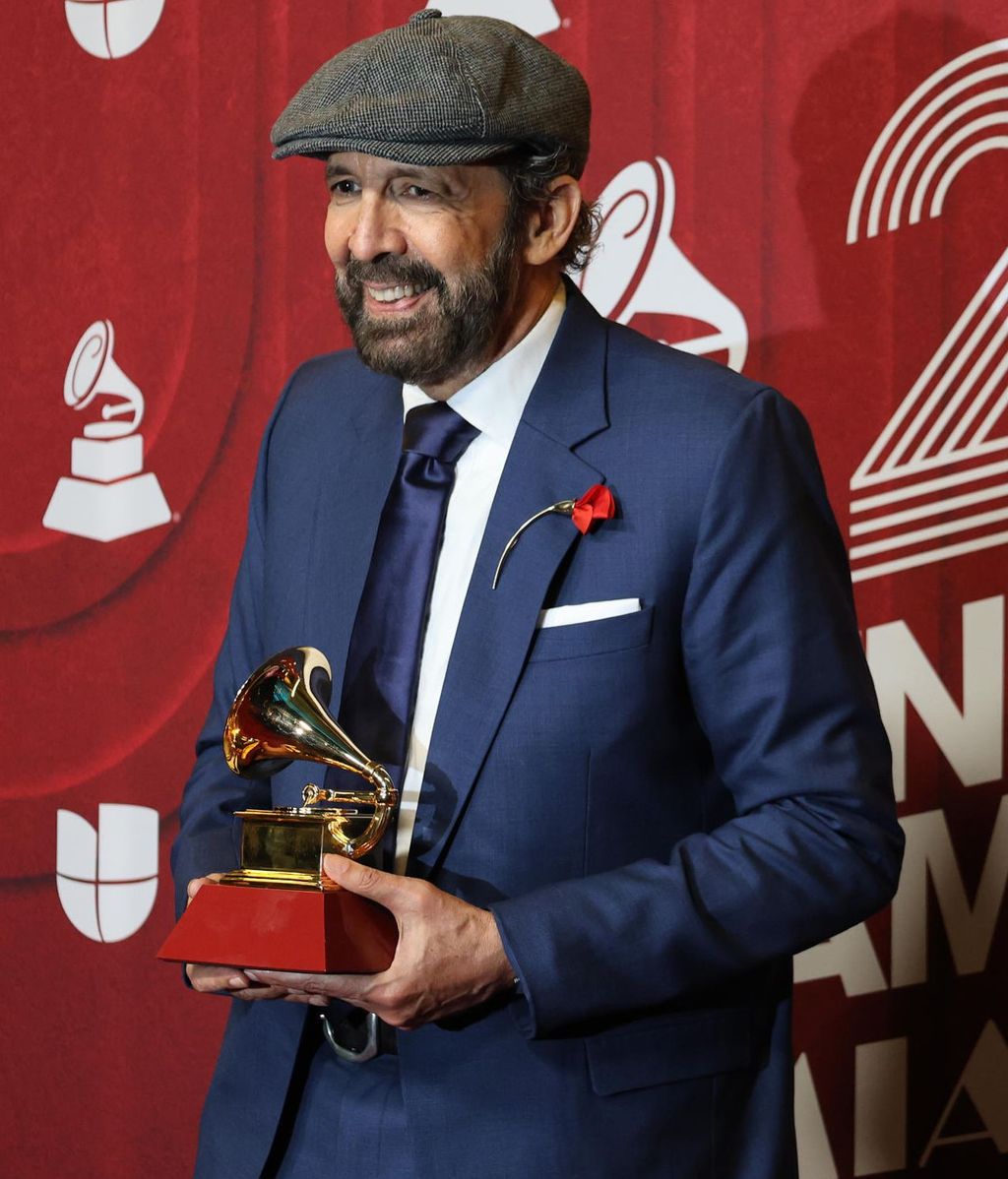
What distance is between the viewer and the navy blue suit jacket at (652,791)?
4.51ft

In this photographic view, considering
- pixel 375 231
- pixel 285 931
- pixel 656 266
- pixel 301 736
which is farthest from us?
pixel 656 266

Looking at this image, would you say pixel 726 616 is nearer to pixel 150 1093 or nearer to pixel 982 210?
pixel 982 210

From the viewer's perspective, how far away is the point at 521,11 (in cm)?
233

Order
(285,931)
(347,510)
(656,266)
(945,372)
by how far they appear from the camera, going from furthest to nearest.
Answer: (656,266) < (945,372) < (347,510) < (285,931)

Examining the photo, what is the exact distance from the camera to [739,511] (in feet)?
4.66

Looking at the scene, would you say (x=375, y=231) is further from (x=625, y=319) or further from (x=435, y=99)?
(x=625, y=319)

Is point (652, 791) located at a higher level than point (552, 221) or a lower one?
lower

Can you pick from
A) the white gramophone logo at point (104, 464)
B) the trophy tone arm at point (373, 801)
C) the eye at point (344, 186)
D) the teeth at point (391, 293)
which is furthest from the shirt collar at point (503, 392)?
the white gramophone logo at point (104, 464)

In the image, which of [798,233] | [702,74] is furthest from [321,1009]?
[702,74]

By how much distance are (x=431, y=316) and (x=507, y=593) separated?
0.29 metres

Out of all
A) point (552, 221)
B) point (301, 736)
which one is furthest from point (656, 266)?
point (301, 736)

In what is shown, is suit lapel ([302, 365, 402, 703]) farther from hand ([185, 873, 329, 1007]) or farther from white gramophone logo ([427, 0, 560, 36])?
white gramophone logo ([427, 0, 560, 36])

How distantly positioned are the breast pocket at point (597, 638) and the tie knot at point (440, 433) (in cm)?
24

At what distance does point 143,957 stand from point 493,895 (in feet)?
4.73
